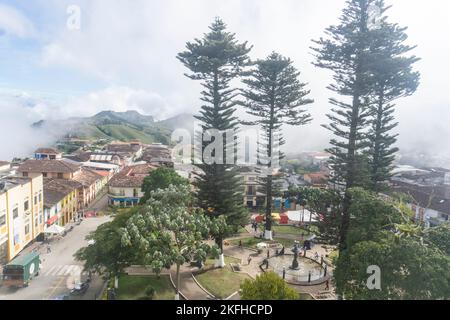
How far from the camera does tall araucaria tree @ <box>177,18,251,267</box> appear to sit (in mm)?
20172

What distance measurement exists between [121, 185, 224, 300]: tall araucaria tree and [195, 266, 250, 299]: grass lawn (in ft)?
5.70

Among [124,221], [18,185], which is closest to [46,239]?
[18,185]

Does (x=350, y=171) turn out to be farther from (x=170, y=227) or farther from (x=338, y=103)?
(x=170, y=227)

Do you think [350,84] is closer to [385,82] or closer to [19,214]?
[385,82]

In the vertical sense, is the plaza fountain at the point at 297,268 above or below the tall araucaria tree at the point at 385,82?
below

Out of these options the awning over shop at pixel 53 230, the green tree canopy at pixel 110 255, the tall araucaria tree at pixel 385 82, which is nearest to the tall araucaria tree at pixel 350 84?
the tall araucaria tree at pixel 385 82

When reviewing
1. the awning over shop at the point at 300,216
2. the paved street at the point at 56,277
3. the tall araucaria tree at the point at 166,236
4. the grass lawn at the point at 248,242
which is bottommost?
the paved street at the point at 56,277

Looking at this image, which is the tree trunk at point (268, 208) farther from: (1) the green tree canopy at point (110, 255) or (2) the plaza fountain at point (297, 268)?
(1) the green tree canopy at point (110, 255)

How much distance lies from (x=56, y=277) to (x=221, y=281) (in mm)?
8712

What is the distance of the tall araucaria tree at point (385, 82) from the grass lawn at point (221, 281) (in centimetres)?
930

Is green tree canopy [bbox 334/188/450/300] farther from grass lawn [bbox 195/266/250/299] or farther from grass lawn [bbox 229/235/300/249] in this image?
grass lawn [bbox 229/235/300/249]

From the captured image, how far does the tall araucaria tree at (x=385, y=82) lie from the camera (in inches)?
702

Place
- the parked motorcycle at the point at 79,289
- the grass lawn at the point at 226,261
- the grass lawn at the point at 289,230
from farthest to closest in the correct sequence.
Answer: the grass lawn at the point at 289,230 < the grass lawn at the point at 226,261 < the parked motorcycle at the point at 79,289

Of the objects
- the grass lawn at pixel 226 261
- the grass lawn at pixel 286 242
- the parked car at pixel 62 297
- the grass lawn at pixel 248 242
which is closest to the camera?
the parked car at pixel 62 297
